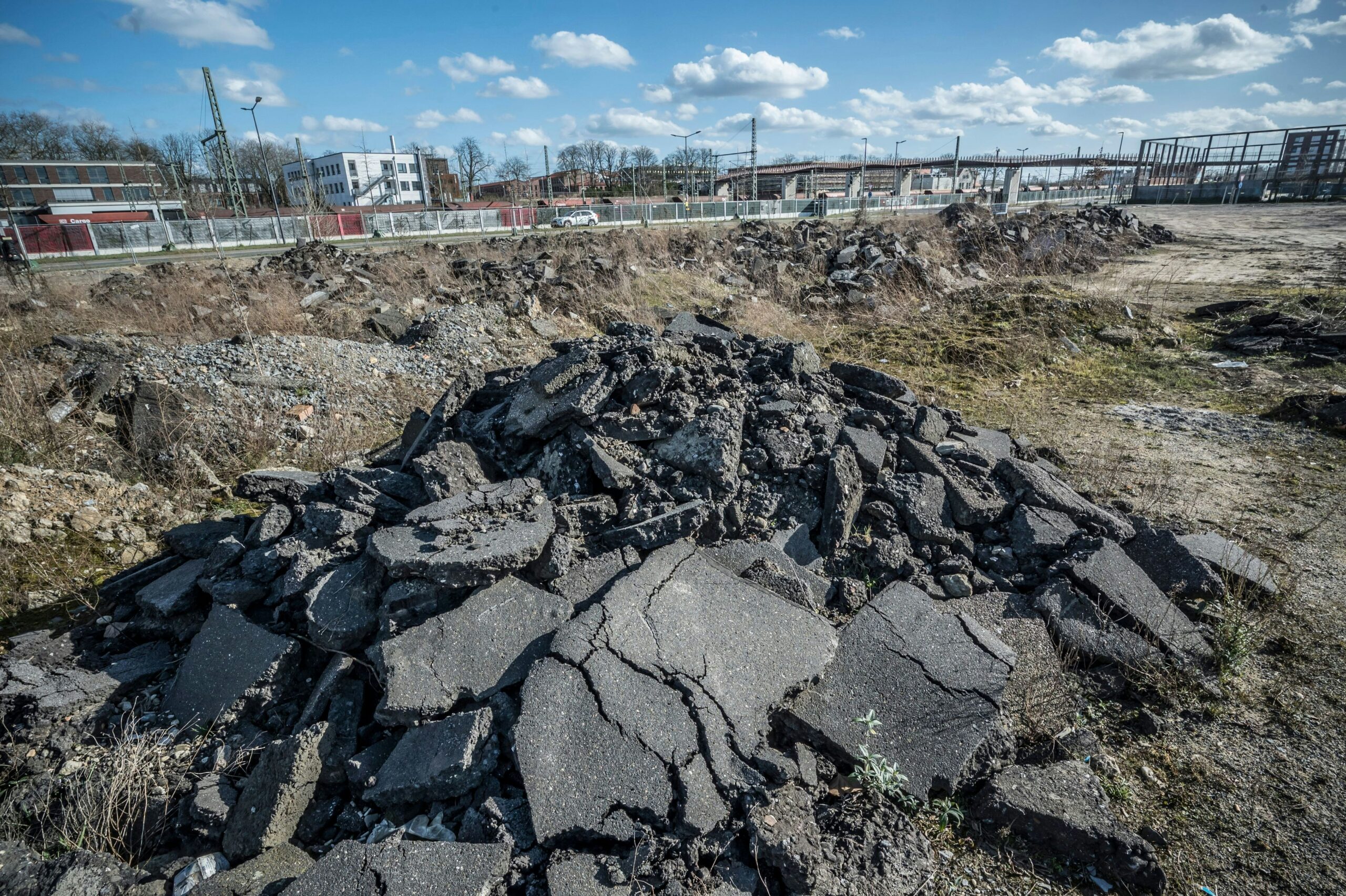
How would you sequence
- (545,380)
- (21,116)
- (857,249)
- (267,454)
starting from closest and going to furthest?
1. (545,380)
2. (267,454)
3. (857,249)
4. (21,116)

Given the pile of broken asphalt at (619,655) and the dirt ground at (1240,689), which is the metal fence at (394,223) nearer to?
the pile of broken asphalt at (619,655)

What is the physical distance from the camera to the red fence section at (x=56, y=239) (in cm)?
2070

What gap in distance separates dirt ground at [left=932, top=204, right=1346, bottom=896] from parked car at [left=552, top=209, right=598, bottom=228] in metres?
27.5

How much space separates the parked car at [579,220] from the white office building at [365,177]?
101 ft

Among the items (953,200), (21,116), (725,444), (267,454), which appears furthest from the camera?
(21,116)

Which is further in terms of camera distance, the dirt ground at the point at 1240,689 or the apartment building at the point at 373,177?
the apartment building at the point at 373,177

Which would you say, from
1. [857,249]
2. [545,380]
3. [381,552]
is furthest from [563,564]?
[857,249]

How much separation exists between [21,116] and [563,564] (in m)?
72.3

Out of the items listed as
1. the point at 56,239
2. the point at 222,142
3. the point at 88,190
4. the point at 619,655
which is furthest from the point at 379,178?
the point at 619,655

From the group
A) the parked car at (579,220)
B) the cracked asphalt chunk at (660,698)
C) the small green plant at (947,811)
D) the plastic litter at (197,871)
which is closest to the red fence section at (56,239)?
the parked car at (579,220)

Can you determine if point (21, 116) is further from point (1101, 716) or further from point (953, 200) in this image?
point (1101, 716)

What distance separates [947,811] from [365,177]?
72.4 meters

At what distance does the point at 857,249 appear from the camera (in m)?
16.3

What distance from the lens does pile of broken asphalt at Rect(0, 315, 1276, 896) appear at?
252 cm
